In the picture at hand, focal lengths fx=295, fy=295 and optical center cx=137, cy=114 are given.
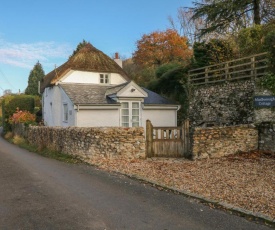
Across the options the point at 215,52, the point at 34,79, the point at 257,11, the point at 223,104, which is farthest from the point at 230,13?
the point at 34,79

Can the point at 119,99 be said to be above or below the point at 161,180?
above

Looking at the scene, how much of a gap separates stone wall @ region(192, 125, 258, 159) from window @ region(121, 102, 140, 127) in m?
9.11

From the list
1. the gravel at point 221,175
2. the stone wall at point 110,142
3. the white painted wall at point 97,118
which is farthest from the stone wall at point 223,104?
the stone wall at point 110,142

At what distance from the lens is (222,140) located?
13148 millimetres

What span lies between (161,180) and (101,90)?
15.3 metres

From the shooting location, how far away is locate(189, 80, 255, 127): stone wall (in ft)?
52.5

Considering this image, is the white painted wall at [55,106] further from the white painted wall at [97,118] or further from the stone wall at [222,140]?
the stone wall at [222,140]

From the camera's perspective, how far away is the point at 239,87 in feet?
54.4

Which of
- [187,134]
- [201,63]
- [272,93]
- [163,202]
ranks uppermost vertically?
[201,63]

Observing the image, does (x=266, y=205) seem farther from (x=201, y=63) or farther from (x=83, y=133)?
(x=201, y=63)

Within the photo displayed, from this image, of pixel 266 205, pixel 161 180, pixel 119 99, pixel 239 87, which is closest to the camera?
pixel 266 205

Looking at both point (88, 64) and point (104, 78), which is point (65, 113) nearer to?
point (104, 78)

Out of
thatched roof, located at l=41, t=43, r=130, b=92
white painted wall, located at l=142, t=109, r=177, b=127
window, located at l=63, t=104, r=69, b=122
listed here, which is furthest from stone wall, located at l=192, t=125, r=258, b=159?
thatched roof, located at l=41, t=43, r=130, b=92

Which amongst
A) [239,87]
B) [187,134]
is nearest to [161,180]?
[187,134]
